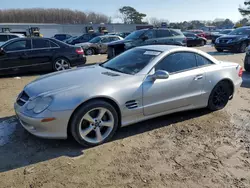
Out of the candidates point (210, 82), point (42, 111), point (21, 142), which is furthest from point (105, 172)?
point (210, 82)

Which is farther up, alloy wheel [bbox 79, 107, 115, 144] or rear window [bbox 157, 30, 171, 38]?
rear window [bbox 157, 30, 171, 38]

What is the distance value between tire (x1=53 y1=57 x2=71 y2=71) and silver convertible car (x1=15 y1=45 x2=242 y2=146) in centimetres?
470

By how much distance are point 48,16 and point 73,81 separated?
339ft

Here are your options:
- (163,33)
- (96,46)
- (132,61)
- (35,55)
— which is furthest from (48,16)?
(132,61)

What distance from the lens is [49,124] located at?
10.6ft

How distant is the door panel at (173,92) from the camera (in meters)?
3.84

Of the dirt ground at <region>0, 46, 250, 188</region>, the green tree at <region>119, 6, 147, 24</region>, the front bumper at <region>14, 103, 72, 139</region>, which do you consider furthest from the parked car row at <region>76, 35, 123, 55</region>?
the green tree at <region>119, 6, 147, 24</region>

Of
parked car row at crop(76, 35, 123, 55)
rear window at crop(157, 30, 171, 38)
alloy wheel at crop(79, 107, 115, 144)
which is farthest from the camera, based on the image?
parked car row at crop(76, 35, 123, 55)

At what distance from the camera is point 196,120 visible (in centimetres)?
450

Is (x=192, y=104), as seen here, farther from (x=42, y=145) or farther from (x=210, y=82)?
(x=42, y=145)

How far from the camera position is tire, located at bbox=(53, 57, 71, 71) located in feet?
29.1

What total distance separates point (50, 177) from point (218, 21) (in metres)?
121

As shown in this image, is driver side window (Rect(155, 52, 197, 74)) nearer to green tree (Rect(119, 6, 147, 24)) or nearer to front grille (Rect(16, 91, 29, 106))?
front grille (Rect(16, 91, 29, 106))

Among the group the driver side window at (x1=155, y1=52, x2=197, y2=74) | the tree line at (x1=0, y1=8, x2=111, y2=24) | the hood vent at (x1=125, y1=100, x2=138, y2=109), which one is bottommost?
the hood vent at (x1=125, y1=100, x2=138, y2=109)
